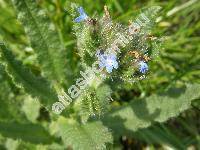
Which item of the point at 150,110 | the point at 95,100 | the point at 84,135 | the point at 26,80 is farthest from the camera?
the point at 150,110

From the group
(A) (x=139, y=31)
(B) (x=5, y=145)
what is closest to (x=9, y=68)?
(A) (x=139, y=31)

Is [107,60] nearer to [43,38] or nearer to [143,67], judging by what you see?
[143,67]

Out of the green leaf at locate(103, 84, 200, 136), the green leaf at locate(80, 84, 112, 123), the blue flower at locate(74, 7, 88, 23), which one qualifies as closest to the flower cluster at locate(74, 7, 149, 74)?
the blue flower at locate(74, 7, 88, 23)

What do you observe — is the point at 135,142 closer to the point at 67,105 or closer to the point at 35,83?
the point at 67,105

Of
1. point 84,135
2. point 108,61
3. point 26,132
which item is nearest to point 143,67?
point 108,61

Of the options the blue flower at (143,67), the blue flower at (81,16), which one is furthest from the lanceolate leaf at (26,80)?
the blue flower at (143,67)

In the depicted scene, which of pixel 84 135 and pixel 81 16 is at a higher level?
pixel 81 16
